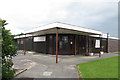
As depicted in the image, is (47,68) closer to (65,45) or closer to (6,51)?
(6,51)

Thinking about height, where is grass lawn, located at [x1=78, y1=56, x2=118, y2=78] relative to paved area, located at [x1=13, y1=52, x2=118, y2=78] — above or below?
above

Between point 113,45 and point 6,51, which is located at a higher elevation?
point 6,51

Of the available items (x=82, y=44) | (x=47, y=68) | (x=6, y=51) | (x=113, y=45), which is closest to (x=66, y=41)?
(x=82, y=44)

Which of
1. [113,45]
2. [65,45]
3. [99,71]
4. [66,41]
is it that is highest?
[66,41]

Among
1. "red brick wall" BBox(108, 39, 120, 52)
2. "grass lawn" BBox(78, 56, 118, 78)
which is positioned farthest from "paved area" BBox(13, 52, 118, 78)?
"red brick wall" BBox(108, 39, 120, 52)

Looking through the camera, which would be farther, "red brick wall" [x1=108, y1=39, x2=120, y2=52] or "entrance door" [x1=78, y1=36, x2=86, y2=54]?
"red brick wall" [x1=108, y1=39, x2=120, y2=52]

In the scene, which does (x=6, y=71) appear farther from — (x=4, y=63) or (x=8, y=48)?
(x=8, y=48)

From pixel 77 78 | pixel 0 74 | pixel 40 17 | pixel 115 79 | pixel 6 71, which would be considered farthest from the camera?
pixel 40 17

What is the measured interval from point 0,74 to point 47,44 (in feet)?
33.5

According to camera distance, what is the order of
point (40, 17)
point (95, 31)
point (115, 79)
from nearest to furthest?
1. point (115, 79)
2. point (40, 17)
3. point (95, 31)

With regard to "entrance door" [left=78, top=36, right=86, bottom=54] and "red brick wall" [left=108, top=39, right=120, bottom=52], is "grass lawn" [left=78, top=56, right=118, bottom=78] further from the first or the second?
"red brick wall" [left=108, top=39, right=120, bottom=52]

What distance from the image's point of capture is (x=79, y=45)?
13898mm

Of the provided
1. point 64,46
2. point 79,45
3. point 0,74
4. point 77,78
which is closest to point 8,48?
point 0,74

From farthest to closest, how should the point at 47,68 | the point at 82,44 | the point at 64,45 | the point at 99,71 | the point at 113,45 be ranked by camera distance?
the point at 113,45 < the point at 82,44 < the point at 64,45 < the point at 47,68 < the point at 99,71
